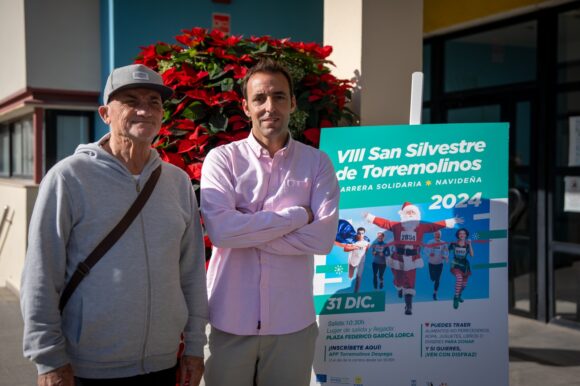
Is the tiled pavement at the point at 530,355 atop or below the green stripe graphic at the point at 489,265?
below

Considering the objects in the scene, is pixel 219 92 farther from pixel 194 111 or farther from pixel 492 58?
pixel 492 58

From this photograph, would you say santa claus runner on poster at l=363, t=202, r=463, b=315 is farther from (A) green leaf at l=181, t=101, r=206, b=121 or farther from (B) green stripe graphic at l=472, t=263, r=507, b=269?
(A) green leaf at l=181, t=101, r=206, b=121

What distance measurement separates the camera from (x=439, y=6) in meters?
6.49

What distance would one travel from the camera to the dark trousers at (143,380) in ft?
7.39

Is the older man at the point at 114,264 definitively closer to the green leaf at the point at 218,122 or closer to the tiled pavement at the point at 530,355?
the green leaf at the point at 218,122

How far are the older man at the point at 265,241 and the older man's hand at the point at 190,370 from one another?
7.0 inches

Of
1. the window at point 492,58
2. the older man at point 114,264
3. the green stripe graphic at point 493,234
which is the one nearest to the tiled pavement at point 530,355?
the green stripe graphic at point 493,234

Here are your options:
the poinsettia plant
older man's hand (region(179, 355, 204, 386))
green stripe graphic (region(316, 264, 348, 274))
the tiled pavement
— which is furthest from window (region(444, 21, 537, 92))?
older man's hand (region(179, 355, 204, 386))

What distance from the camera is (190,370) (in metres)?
2.46

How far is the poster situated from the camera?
10.6 ft

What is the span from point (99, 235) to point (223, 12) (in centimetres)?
467

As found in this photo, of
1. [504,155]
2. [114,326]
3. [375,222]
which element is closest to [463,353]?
[375,222]

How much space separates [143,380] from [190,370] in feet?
0.67

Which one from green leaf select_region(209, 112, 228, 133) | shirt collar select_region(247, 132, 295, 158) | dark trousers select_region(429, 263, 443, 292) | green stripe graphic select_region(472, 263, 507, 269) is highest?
green leaf select_region(209, 112, 228, 133)
